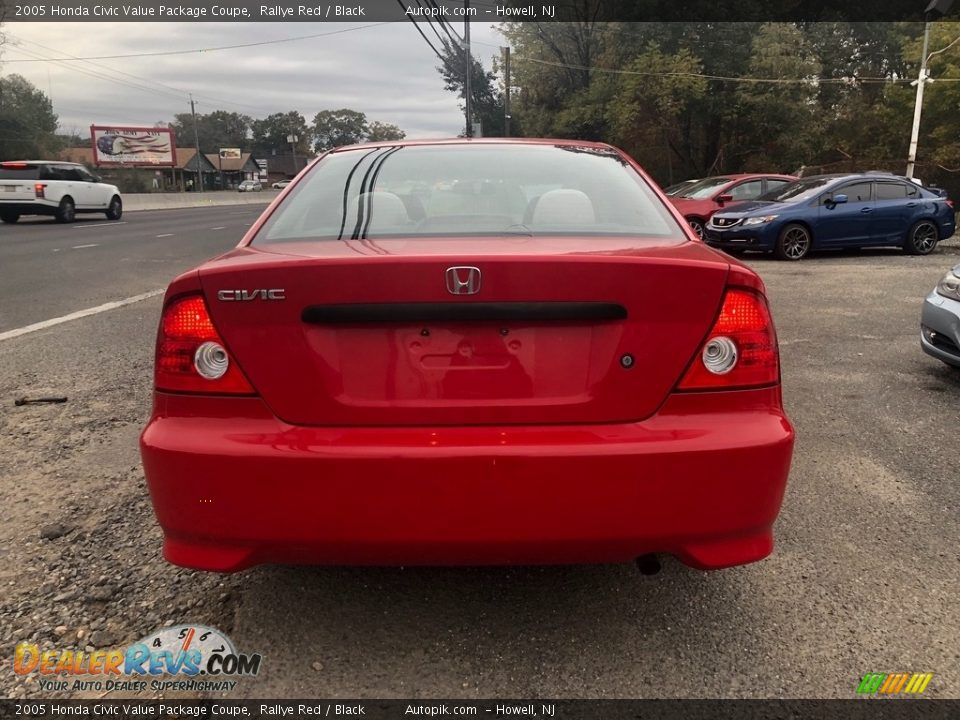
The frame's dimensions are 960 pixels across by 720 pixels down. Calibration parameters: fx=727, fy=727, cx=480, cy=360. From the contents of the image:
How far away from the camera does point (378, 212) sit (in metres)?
2.52

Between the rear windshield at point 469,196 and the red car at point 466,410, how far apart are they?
41 centimetres

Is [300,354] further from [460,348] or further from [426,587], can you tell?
[426,587]

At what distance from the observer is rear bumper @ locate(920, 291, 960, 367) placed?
189 inches

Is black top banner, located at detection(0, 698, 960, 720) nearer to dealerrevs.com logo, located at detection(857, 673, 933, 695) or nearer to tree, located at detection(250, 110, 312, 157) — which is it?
dealerrevs.com logo, located at detection(857, 673, 933, 695)

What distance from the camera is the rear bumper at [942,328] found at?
479 cm

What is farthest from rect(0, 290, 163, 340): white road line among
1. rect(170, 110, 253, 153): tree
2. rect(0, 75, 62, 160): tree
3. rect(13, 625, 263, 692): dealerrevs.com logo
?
rect(170, 110, 253, 153): tree

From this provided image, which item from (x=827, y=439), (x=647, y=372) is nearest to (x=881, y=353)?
(x=827, y=439)

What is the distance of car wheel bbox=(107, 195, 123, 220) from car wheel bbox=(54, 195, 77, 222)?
1.67 m

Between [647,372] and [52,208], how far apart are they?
22252mm

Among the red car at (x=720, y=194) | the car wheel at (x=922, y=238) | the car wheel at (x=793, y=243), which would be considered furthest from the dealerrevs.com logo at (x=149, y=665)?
the car wheel at (x=922, y=238)

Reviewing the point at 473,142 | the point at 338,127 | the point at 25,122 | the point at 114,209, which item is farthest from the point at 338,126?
the point at 473,142

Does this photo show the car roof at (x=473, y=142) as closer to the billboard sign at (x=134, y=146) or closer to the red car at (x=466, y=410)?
the red car at (x=466, y=410)

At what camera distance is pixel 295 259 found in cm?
198

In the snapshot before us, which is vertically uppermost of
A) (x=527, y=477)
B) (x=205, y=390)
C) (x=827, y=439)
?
(x=205, y=390)
